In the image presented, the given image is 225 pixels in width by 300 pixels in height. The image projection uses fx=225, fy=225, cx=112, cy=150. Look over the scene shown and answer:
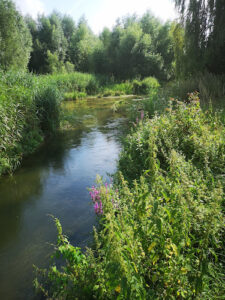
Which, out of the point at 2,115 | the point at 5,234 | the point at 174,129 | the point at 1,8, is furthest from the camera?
the point at 1,8

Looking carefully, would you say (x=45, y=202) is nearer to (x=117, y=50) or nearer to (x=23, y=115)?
(x=23, y=115)

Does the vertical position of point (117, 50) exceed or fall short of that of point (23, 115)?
it exceeds it

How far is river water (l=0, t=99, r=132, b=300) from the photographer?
292 cm

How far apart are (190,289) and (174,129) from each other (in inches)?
113

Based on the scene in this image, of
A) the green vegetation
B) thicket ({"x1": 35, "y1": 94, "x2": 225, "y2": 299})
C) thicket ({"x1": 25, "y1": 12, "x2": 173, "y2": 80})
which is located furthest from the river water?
thicket ({"x1": 25, "y1": 12, "x2": 173, "y2": 80})

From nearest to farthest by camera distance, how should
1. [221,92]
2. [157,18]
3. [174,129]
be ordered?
[174,129] → [221,92] → [157,18]

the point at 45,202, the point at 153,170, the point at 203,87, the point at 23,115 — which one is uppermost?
the point at 203,87

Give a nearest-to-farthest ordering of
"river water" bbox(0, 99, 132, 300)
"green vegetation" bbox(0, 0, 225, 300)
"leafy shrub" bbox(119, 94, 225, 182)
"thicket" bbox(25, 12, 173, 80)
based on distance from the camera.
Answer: "green vegetation" bbox(0, 0, 225, 300) < "river water" bbox(0, 99, 132, 300) < "leafy shrub" bbox(119, 94, 225, 182) < "thicket" bbox(25, 12, 173, 80)

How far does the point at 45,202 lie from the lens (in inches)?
174

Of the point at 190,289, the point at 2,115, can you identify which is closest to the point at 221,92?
the point at 2,115

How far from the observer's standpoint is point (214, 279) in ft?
6.15

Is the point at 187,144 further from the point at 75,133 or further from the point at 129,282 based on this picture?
the point at 75,133

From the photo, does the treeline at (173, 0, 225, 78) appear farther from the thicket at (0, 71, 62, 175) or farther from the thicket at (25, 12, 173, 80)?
the thicket at (25, 12, 173, 80)

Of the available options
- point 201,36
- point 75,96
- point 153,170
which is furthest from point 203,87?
point 75,96
